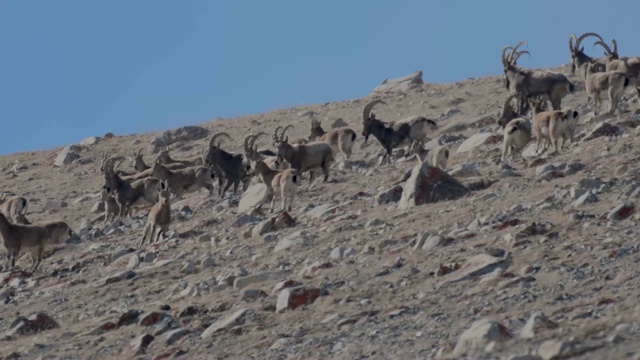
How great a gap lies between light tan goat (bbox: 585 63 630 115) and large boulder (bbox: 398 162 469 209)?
5.89m

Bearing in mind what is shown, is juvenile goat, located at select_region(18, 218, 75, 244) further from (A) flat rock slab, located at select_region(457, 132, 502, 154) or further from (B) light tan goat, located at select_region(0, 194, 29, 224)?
(A) flat rock slab, located at select_region(457, 132, 502, 154)

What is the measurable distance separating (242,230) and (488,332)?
8.57 meters

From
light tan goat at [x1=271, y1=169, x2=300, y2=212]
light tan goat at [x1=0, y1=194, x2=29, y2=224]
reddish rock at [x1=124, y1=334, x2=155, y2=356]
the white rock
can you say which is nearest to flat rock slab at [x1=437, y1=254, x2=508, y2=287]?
the white rock

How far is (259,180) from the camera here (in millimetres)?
21531

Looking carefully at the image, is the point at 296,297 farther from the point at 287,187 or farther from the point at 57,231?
the point at 57,231

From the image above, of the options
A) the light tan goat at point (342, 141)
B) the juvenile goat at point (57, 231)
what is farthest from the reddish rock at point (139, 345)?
the light tan goat at point (342, 141)

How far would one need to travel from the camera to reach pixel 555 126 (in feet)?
61.9

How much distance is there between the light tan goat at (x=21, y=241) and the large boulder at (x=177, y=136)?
13398mm

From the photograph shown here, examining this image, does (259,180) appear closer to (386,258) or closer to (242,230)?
(242,230)

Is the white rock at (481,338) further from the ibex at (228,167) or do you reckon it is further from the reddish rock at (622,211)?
the ibex at (228,167)

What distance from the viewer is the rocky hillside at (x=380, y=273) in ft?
33.1

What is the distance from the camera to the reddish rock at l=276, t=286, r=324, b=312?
12.0 metres

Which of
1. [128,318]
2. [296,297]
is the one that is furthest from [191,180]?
[296,297]

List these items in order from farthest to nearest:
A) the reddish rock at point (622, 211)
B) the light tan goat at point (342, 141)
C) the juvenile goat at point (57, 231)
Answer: the light tan goat at point (342, 141)
the juvenile goat at point (57, 231)
the reddish rock at point (622, 211)
